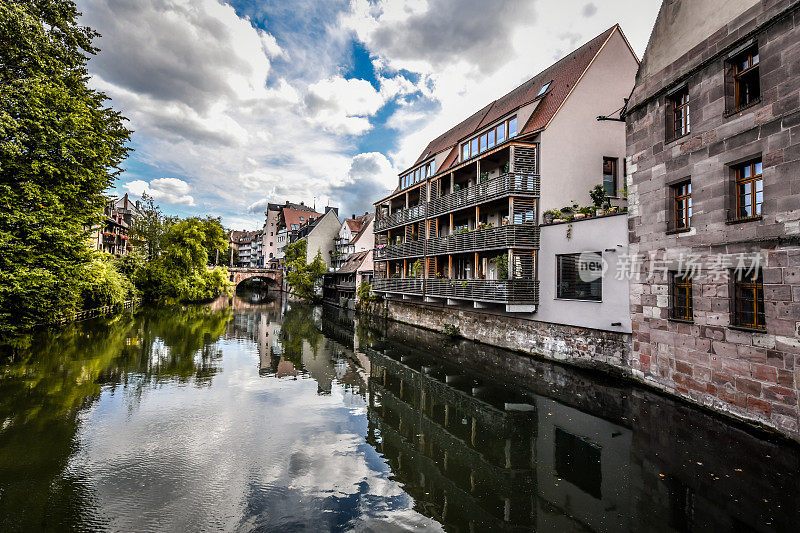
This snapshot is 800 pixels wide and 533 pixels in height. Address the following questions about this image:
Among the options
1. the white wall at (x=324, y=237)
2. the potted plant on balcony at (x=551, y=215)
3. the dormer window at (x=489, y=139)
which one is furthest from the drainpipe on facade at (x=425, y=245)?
the white wall at (x=324, y=237)

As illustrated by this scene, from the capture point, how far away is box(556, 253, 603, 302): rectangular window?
1585 centimetres

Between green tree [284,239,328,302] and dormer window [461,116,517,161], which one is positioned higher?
dormer window [461,116,517,161]

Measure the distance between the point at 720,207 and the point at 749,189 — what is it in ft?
2.37

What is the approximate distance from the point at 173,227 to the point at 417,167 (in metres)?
33.7

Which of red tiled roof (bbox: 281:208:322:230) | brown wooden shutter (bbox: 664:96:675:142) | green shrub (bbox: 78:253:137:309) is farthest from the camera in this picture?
red tiled roof (bbox: 281:208:322:230)

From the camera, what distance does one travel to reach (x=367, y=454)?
8.57 m

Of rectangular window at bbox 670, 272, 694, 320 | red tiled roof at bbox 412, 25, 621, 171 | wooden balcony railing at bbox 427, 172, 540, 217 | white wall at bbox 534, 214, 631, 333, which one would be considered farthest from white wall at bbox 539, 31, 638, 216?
rectangular window at bbox 670, 272, 694, 320

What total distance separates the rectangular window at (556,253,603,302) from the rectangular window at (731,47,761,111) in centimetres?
695

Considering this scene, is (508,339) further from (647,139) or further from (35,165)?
(35,165)

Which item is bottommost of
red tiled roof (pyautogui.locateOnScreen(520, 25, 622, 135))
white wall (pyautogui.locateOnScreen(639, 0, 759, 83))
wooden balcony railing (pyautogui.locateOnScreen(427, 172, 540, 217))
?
wooden balcony railing (pyautogui.locateOnScreen(427, 172, 540, 217))

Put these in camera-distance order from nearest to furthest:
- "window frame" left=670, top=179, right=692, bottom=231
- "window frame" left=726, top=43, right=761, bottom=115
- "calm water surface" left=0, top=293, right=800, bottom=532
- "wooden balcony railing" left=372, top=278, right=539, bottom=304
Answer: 1. "calm water surface" left=0, top=293, right=800, bottom=532
2. "window frame" left=726, top=43, right=761, bottom=115
3. "window frame" left=670, top=179, right=692, bottom=231
4. "wooden balcony railing" left=372, top=278, right=539, bottom=304

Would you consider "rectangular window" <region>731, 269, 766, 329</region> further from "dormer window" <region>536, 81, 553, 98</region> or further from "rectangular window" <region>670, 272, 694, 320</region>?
"dormer window" <region>536, 81, 553, 98</region>

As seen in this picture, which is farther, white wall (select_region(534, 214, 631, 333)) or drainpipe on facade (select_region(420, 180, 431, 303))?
drainpipe on facade (select_region(420, 180, 431, 303))

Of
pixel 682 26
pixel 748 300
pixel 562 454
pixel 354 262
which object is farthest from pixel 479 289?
pixel 354 262
